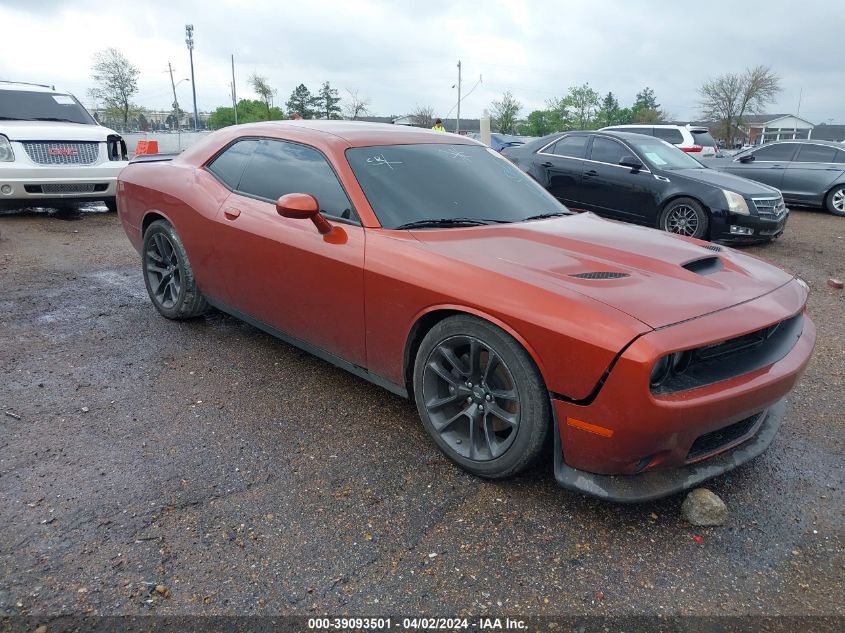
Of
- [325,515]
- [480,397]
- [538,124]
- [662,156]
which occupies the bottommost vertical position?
[325,515]

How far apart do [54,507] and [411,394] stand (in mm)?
1559

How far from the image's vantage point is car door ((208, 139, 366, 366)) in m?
3.05

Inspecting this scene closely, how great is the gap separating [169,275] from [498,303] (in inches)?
117

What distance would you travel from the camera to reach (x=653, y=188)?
7766mm

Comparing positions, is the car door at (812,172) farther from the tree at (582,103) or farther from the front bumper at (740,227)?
the tree at (582,103)

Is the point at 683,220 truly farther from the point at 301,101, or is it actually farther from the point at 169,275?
the point at 301,101

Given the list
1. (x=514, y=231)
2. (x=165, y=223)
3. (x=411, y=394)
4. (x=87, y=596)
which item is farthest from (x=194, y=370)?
(x=514, y=231)

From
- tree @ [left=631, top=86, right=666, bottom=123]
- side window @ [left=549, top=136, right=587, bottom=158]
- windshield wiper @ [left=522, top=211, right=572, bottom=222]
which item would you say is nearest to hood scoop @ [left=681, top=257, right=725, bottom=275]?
windshield wiper @ [left=522, top=211, right=572, bottom=222]

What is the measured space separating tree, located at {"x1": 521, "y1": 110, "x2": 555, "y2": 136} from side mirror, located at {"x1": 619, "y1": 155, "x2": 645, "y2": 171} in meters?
63.3

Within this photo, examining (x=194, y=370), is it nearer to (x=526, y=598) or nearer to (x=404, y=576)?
(x=404, y=576)

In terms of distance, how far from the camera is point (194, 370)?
3.77 metres

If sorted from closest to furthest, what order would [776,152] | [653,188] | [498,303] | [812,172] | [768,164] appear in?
[498,303]
[653,188]
[812,172]
[768,164]
[776,152]

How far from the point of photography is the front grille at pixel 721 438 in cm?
237

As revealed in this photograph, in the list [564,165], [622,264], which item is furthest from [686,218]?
[622,264]
